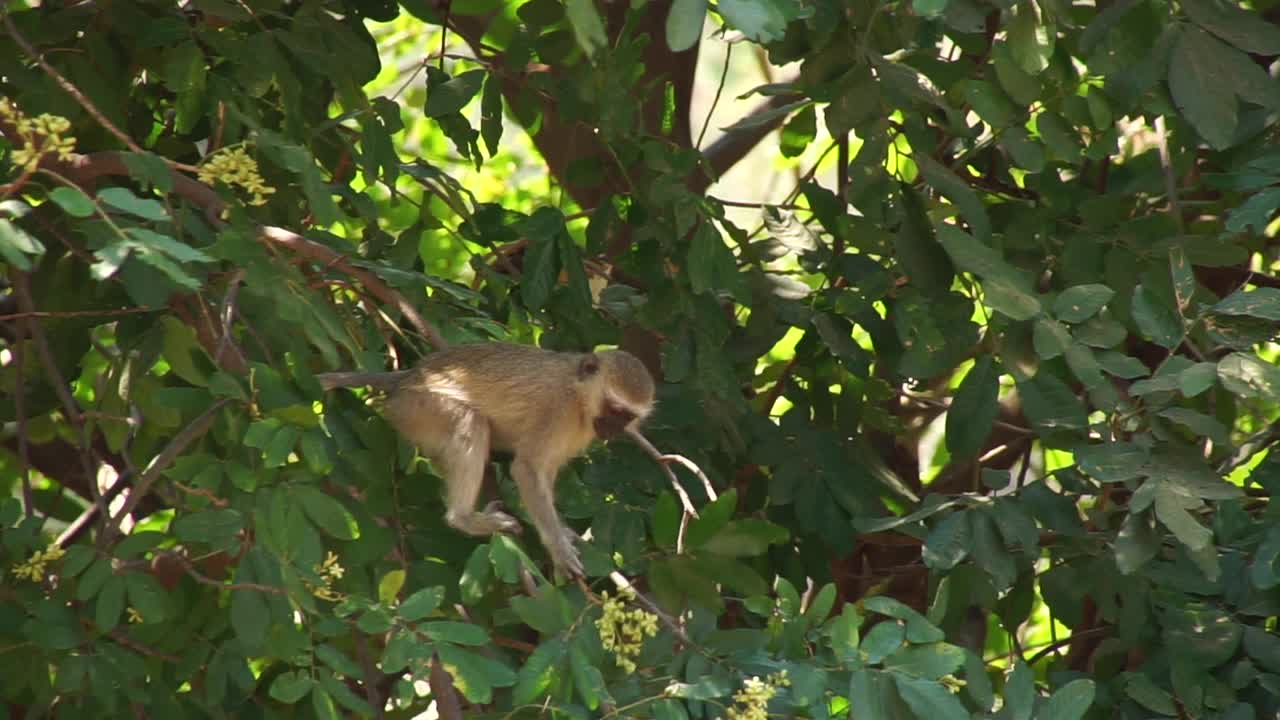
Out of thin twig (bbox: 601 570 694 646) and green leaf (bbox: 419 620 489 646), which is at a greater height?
green leaf (bbox: 419 620 489 646)

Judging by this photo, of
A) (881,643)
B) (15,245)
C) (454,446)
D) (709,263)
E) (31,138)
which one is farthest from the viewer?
(454,446)

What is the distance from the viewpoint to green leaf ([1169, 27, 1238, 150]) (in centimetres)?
428

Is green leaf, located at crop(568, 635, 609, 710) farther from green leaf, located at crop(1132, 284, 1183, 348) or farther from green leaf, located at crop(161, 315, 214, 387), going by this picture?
green leaf, located at crop(1132, 284, 1183, 348)

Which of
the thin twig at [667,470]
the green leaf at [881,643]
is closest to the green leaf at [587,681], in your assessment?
the green leaf at [881,643]

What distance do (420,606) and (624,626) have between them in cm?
42

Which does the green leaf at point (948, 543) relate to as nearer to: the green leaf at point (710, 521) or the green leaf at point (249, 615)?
the green leaf at point (710, 521)

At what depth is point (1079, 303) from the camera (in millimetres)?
4039

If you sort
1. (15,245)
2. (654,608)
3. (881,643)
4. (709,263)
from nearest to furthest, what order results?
(15,245) < (881,643) < (654,608) < (709,263)

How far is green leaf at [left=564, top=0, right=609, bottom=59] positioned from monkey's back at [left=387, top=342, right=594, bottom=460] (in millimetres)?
2102

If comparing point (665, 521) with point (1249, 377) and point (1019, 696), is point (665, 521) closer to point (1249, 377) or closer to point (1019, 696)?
point (1019, 696)

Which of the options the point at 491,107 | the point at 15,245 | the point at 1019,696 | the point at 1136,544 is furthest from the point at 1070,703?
the point at 491,107

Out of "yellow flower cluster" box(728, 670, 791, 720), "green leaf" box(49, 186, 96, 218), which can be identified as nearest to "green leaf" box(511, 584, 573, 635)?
"yellow flower cluster" box(728, 670, 791, 720)

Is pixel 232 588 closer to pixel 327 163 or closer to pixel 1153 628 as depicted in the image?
pixel 327 163

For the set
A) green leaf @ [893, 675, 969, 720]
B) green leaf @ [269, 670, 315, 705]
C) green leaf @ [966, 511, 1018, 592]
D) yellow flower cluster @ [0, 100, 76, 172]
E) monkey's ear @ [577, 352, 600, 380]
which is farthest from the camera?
monkey's ear @ [577, 352, 600, 380]
